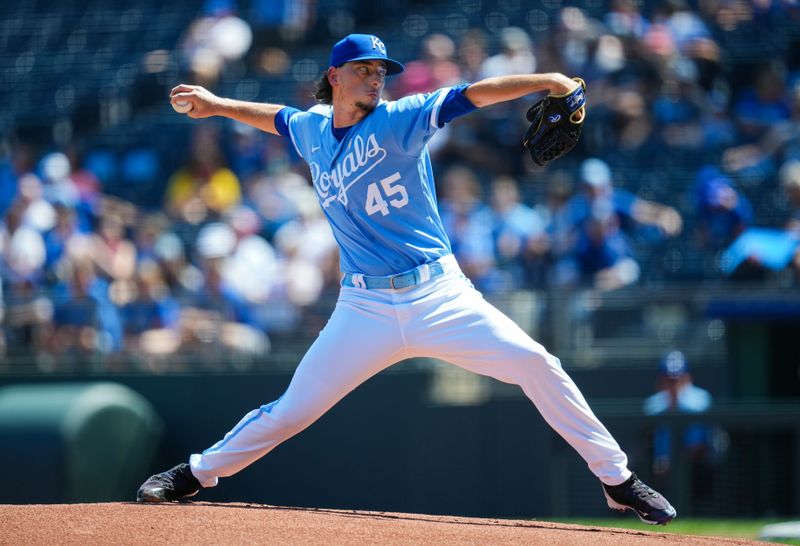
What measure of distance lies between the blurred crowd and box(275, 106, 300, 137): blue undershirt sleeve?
3.67 meters

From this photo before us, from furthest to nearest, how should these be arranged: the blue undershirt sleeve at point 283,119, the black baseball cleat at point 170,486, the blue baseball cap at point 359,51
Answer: the blue undershirt sleeve at point 283,119
the black baseball cleat at point 170,486
the blue baseball cap at point 359,51

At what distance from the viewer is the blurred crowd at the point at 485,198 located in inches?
378

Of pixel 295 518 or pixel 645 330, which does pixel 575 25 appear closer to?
pixel 645 330

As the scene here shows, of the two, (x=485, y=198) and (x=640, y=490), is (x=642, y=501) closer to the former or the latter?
(x=640, y=490)

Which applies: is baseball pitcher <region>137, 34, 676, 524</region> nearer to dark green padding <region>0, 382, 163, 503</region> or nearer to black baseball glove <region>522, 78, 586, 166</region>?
black baseball glove <region>522, 78, 586, 166</region>

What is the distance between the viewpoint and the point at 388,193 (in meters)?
5.12

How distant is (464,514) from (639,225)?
286 centimetres

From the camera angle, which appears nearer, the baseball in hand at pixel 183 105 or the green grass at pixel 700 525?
the baseball in hand at pixel 183 105

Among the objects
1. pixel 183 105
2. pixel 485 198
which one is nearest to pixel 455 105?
pixel 183 105

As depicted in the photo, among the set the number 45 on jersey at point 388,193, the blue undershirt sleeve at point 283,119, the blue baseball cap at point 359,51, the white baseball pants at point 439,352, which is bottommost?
the white baseball pants at point 439,352

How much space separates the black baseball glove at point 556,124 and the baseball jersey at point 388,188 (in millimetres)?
414

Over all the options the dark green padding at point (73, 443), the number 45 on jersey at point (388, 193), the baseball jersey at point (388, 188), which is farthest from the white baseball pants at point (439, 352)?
the dark green padding at point (73, 443)

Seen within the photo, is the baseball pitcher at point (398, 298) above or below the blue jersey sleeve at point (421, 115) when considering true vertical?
below

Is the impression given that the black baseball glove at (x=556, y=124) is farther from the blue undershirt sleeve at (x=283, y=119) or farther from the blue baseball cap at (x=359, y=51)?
the blue undershirt sleeve at (x=283, y=119)
